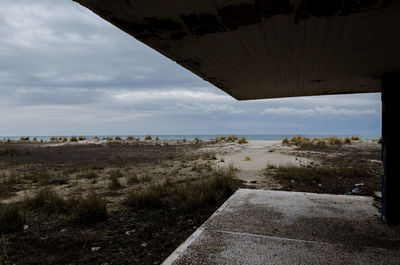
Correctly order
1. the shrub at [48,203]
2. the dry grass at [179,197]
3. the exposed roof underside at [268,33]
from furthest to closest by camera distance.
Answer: the dry grass at [179,197] < the shrub at [48,203] < the exposed roof underside at [268,33]

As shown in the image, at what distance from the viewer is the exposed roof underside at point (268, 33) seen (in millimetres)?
1763

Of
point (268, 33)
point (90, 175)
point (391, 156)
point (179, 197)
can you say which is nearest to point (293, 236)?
point (391, 156)

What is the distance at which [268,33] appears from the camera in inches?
88.2

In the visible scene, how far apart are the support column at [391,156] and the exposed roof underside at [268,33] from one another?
466 mm

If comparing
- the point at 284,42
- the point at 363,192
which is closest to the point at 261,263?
the point at 284,42

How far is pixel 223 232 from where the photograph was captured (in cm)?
314

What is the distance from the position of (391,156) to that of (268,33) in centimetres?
270

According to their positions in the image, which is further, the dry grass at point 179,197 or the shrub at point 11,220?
the dry grass at point 179,197

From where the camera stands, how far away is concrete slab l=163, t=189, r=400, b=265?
8.18 ft

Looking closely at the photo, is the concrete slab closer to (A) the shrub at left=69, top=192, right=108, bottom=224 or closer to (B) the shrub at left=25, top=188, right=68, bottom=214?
(A) the shrub at left=69, top=192, right=108, bottom=224

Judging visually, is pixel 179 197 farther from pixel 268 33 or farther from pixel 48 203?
pixel 268 33

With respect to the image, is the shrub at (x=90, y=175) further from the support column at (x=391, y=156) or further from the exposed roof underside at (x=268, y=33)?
the support column at (x=391, y=156)

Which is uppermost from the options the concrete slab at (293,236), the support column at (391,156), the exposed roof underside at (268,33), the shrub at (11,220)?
A: the exposed roof underside at (268,33)

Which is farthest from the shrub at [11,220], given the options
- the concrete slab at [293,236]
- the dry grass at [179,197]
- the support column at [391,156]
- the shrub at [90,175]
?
the support column at [391,156]
